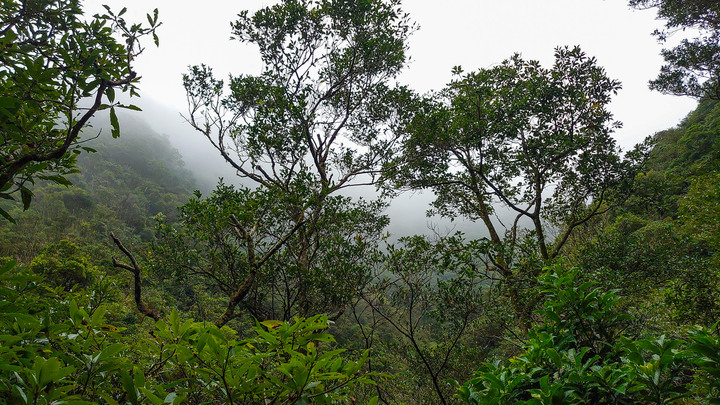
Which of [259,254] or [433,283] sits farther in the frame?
[433,283]

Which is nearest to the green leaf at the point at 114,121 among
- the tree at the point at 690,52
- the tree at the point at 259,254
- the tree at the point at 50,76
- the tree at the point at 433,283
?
the tree at the point at 50,76

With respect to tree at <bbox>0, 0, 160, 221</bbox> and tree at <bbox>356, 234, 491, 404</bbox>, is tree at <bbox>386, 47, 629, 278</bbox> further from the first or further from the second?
tree at <bbox>0, 0, 160, 221</bbox>

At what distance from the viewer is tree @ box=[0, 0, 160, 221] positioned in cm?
154

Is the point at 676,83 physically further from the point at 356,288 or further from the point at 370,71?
the point at 356,288

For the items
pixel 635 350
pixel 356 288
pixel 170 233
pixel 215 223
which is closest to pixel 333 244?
pixel 356 288

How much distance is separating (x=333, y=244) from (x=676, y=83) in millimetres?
13218

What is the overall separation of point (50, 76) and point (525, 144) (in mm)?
6769

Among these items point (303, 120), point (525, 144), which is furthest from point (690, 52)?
point (303, 120)

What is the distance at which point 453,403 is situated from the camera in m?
5.98

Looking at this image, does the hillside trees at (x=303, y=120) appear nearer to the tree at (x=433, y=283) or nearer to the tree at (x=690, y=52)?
the tree at (x=433, y=283)

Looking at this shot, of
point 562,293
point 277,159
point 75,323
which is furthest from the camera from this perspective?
point 277,159

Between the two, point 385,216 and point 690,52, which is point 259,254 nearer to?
point 385,216

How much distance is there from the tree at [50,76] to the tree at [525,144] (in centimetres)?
471

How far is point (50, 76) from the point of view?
1549 mm
